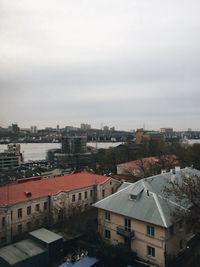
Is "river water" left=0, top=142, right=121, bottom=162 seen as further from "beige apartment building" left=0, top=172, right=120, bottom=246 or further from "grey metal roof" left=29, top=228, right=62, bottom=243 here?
"grey metal roof" left=29, top=228, right=62, bottom=243

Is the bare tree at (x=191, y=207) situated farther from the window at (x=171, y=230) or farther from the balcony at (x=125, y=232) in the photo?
the balcony at (x=125, y=232)

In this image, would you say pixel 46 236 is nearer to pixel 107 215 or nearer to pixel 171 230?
pixel 107 215

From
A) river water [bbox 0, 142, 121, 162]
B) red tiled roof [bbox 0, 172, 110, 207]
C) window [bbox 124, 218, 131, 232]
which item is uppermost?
red tiled roof [bbox 0, 172, 110, 207]

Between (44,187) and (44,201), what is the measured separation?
0.51 m

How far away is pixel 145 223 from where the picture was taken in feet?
21.1

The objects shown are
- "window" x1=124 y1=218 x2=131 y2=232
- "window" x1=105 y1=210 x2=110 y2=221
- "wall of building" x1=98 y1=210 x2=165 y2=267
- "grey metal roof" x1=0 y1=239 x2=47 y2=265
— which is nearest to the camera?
"grey metal roof" x1=0 y1=239 x2=47 y2=265

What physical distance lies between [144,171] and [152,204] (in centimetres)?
550

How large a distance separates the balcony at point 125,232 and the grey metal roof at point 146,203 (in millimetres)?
356

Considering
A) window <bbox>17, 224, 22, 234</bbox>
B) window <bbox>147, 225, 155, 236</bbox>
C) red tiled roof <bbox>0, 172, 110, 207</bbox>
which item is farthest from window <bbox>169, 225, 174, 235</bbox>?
window <bbox>17, 224, 22, 234</bbox>

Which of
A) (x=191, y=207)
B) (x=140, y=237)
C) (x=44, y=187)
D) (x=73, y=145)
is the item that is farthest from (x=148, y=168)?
(x=73, y=145)

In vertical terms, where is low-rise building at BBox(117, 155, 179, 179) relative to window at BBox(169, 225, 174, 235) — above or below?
above

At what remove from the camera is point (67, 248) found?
7074mm

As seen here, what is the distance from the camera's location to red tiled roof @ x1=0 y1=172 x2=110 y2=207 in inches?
306

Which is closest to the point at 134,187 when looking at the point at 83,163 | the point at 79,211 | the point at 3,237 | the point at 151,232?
the point at 151,232
